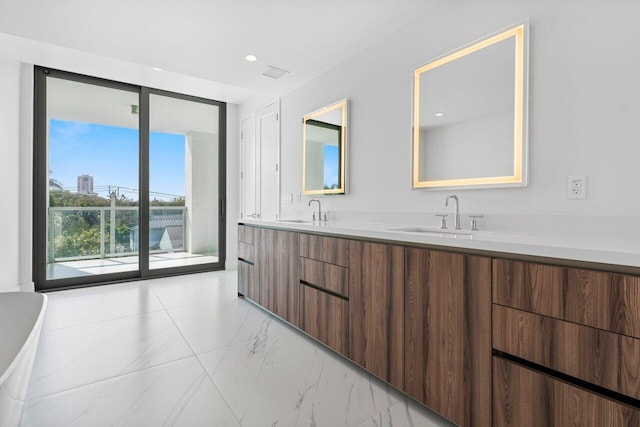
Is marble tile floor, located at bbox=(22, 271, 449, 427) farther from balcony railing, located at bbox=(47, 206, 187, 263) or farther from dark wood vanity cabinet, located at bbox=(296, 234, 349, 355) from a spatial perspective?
balcony railing, located at bbox=(47, 206, 187, 263)

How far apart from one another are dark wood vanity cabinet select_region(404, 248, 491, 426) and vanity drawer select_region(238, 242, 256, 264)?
1.90 metres

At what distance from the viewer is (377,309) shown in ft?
5.75

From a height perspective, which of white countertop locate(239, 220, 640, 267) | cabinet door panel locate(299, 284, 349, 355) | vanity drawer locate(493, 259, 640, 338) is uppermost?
white countertop locate(239, 220, 640, 267)

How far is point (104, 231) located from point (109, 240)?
0.42 feet

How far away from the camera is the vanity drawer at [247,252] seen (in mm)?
3151

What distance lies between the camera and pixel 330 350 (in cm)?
222

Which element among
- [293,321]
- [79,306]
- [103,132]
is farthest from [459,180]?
[103,132]

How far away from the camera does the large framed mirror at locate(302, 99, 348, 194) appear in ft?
9.75

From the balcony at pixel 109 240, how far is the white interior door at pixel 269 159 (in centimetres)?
126

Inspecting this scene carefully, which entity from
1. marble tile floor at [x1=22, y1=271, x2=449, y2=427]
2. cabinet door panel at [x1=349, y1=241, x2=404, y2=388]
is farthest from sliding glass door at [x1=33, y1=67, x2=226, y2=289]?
cabinet door panel at [x1=349, y1=241, x2=404, y2=388]

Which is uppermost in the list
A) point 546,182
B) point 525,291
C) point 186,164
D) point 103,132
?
point 103,132

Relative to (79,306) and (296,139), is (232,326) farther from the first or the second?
(296,139)

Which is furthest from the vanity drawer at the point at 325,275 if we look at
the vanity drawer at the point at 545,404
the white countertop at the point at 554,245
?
the vanity drawer at the point at 545,404

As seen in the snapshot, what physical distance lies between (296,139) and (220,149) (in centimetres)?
182
